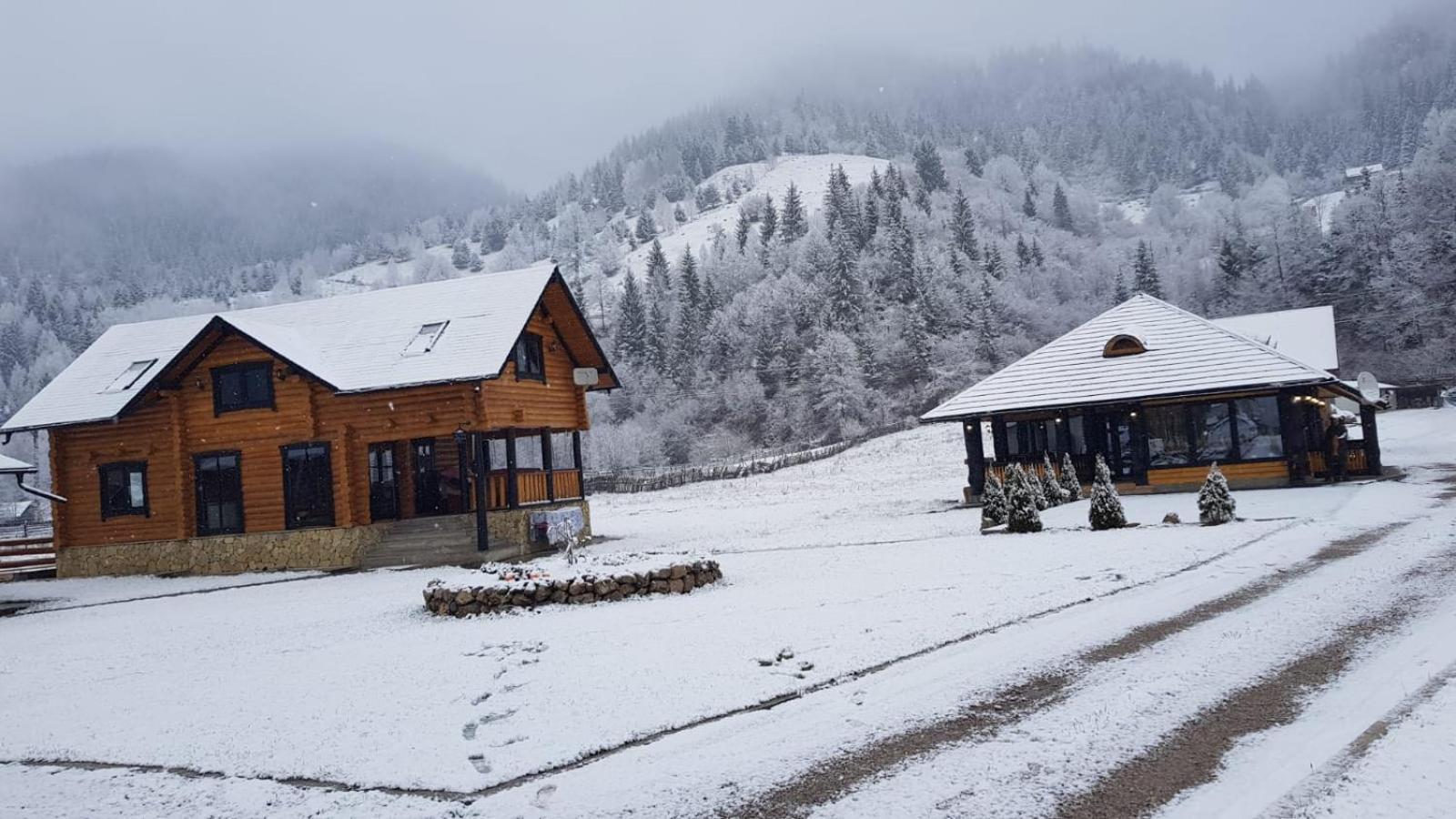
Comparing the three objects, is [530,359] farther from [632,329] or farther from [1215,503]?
[632,329]

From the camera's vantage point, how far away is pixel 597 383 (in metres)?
30.3

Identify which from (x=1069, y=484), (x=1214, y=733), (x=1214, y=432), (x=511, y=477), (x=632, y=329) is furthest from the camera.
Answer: (x=632, y=329)

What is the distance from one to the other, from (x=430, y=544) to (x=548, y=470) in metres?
4.50

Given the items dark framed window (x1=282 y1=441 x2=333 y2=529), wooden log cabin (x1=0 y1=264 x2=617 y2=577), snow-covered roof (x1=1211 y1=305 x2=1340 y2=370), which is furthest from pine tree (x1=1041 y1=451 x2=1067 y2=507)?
snow-covered roof (x1=1211 y1=305 x2=1340 y2=370)

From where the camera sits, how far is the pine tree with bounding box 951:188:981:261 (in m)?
103

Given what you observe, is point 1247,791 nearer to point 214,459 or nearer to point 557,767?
point 557,767

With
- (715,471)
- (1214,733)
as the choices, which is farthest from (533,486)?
(715,471)

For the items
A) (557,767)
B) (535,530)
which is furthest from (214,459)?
(557,767)

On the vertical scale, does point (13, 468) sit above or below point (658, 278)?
below

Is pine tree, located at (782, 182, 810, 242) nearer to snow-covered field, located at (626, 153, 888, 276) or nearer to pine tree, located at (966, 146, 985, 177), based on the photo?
snow-covered field, located at (626, 153, 888, 276)

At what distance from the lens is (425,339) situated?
25.3 m

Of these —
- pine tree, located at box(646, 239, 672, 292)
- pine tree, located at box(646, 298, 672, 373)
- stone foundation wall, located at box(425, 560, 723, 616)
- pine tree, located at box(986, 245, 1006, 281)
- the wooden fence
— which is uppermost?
pine tree, located at box(646, 239, 672, 292)

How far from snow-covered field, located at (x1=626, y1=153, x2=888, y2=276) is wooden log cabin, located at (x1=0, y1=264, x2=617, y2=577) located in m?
113

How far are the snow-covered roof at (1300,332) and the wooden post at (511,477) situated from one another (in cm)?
3456
